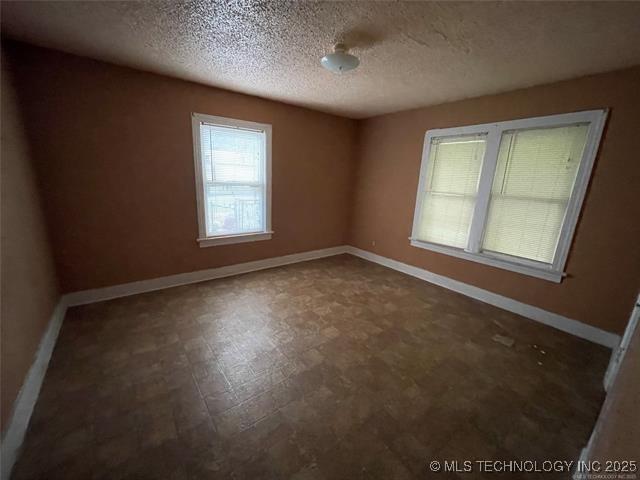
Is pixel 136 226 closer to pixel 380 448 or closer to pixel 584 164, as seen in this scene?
pixel 380 448

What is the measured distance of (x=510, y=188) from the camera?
9.44ft

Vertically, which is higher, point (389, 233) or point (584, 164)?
point (584, 164)

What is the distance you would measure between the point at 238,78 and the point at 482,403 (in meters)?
3.67

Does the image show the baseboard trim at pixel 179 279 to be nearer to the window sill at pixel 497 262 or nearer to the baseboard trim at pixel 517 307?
the baseboard trim at pixel 517 307

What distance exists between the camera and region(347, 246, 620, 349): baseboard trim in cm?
240

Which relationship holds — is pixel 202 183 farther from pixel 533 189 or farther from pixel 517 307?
pixel 517 307

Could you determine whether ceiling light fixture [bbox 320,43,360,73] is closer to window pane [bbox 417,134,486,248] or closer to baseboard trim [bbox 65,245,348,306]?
window pane [bbox 417,134,486,248]

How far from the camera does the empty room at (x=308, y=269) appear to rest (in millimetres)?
1369

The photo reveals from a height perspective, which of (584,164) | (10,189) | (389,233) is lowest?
(389,233)

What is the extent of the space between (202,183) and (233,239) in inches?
34.2

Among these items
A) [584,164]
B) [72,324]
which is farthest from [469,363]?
[72,324]

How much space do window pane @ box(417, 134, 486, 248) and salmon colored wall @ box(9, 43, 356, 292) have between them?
88.1 inches

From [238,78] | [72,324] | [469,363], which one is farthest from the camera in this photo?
[238,78]

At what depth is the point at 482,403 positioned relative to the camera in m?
1.66
